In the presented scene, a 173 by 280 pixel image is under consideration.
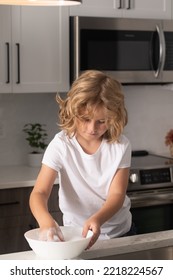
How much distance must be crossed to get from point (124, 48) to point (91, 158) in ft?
4.92

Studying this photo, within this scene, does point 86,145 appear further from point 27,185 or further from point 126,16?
point 126,16

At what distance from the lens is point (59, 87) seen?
323 cm

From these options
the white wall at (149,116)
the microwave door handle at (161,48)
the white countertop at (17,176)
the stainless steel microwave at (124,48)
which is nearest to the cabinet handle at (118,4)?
the stainless steel microwave at (124,48)

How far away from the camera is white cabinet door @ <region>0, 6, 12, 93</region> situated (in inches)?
119

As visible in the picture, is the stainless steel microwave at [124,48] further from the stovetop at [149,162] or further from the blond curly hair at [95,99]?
the blond curly hair at [95,99]

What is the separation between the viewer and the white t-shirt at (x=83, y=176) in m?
1.96

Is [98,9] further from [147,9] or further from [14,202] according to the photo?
[14,202]

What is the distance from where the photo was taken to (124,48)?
3.33 m

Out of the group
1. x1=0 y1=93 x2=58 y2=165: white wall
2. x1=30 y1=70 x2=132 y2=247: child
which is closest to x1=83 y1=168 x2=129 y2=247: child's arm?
x1=30 y1=70 x2=132 y2=247: child

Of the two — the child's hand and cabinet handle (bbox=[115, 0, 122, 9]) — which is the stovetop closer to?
cabinet handle (bbox=[115, 0, 122, 9])

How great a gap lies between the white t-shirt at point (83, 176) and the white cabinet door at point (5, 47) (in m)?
1.18

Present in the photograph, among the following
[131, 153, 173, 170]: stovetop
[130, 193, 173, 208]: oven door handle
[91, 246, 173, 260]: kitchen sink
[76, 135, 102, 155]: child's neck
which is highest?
[76, 135, 102, 155]: child's neck

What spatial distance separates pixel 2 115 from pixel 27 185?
2.20 feet

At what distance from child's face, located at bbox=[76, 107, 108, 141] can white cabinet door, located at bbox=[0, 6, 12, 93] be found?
128 cm
